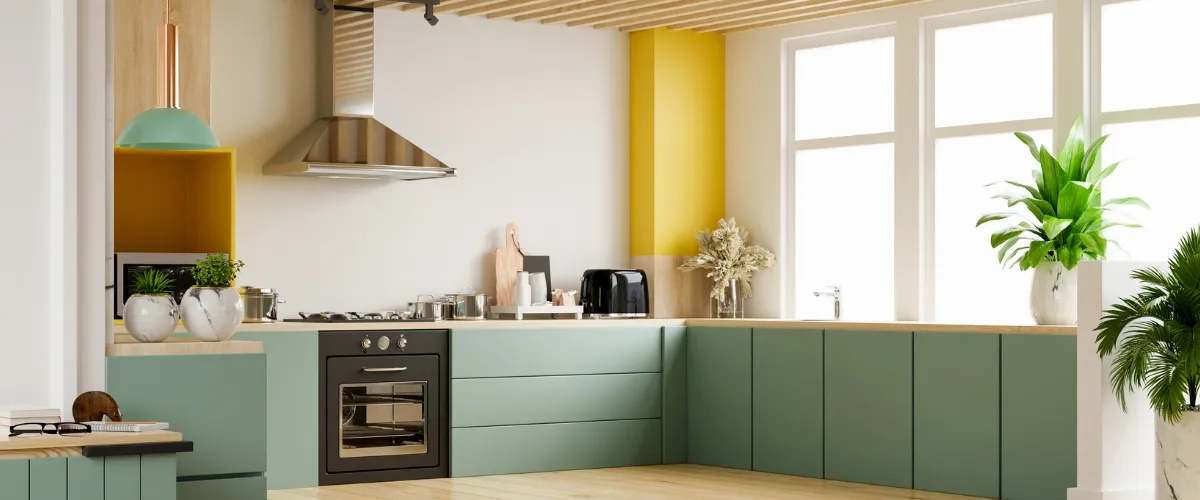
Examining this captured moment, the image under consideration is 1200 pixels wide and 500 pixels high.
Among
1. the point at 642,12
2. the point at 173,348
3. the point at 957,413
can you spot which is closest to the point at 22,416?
the point at 173,348

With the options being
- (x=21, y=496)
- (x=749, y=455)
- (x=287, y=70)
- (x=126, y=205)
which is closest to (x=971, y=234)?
(x=749, y=455)

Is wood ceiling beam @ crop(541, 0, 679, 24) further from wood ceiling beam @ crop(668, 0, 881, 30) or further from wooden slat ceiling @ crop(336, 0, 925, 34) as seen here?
wood ceiling beam @ crop(668, 0, 881, 30)

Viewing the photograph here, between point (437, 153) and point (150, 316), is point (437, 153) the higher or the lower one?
the higher one

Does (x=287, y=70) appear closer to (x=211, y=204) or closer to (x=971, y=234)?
(x=211, y=204)

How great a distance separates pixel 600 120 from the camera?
301 inches

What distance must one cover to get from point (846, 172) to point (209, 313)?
4.08 meters

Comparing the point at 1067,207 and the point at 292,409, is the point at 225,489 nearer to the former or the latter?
the point at 292,409

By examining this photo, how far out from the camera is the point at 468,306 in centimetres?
698

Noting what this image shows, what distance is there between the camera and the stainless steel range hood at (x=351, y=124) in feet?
21.4

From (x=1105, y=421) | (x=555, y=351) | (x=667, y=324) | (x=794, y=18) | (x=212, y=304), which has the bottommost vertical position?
(x=1105, y=421)

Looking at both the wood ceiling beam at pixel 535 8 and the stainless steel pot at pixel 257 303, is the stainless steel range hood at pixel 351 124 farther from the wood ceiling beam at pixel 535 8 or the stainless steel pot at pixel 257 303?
the wood ceiling beam at pixel 535 8

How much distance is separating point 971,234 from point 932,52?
90 cm

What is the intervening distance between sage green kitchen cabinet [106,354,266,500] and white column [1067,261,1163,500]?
3072 millimetres

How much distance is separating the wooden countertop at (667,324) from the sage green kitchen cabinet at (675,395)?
0.27ft
